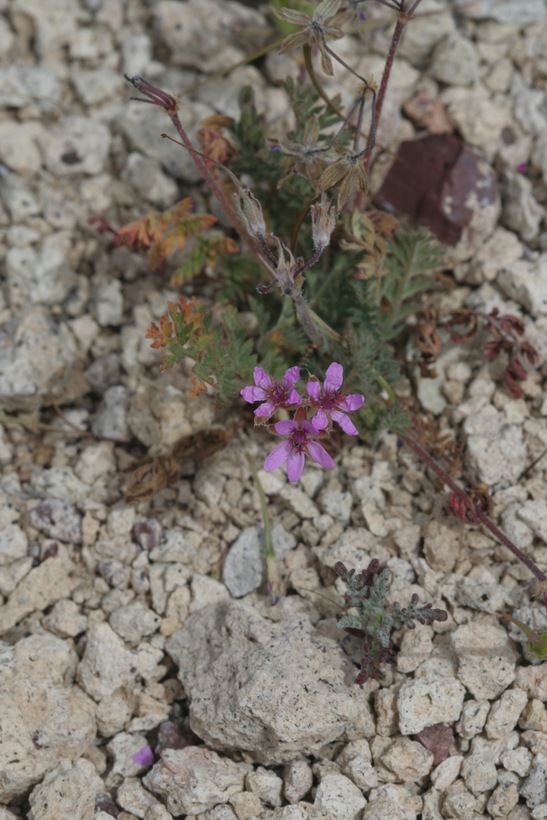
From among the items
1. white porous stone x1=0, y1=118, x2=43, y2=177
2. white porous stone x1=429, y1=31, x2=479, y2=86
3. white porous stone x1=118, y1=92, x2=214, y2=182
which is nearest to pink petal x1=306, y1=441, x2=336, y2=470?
white porous stone x1=118, y1=92, x2=214, y2=182

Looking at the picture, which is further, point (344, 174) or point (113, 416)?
point (113, 416)

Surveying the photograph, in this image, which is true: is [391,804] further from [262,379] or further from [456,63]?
[456,63]

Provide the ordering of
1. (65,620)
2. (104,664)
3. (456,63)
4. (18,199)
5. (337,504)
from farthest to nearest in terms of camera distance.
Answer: (456,63) → (18,199) → (337,504) → (65,620) → (104,664)

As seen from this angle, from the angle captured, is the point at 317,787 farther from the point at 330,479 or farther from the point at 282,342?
the point at 282,342

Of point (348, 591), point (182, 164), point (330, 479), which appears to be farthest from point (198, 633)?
point (182, 164)

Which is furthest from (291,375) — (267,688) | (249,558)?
(267,688)

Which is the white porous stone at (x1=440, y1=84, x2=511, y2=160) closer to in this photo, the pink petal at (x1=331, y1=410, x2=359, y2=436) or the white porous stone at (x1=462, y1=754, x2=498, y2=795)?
the pink petal at (x1=331, y1=410, x2=359, y2=436)

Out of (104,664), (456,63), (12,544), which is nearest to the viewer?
(104,664)

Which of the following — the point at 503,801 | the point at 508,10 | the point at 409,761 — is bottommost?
the point at 409,761
